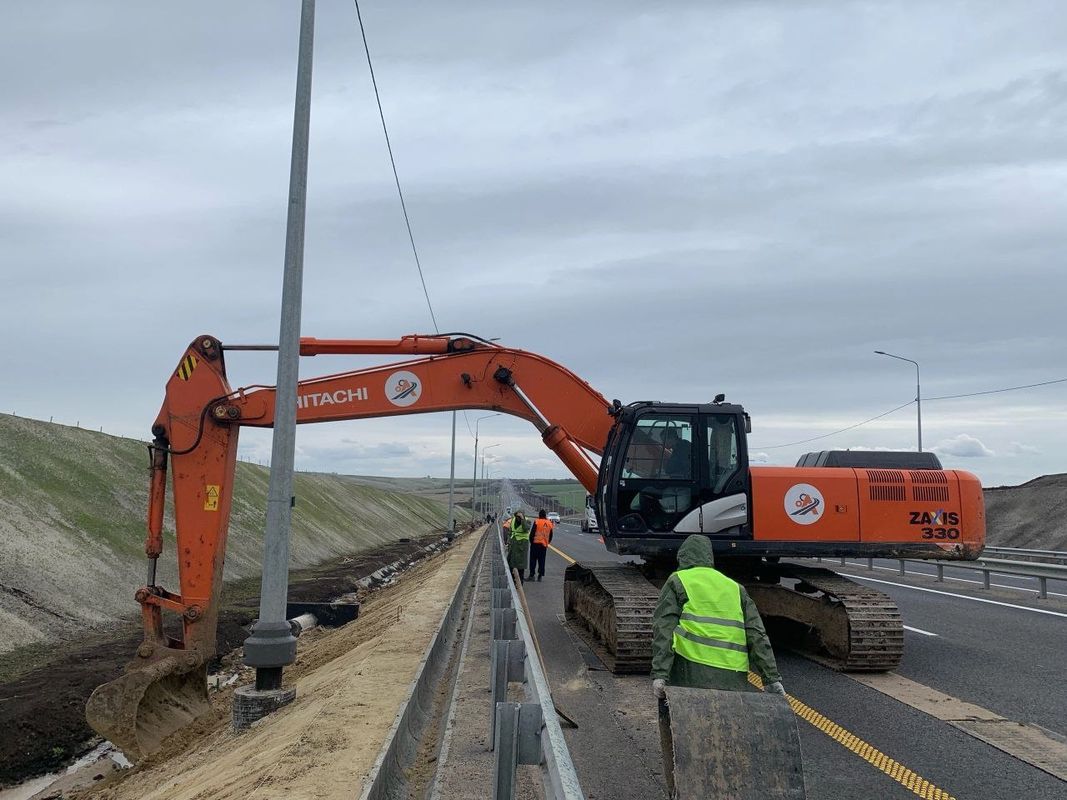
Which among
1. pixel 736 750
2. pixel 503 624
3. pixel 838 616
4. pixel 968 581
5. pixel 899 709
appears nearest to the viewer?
pixel 736 750

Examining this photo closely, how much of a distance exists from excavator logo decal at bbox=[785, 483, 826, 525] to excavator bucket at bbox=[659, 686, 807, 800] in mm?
6546

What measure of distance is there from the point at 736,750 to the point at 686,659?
33.0 inches

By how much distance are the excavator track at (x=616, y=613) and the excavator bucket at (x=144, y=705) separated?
15.0 ft

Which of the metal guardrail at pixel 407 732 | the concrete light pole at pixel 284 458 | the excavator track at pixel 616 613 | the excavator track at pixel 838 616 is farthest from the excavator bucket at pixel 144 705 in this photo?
the excavator track at pixel 838 616

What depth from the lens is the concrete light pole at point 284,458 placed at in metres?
8.89

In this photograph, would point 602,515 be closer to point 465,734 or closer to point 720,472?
point 720,472

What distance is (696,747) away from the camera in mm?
4844

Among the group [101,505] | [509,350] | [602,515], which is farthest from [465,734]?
[101,505]

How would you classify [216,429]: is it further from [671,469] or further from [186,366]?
[671,469]

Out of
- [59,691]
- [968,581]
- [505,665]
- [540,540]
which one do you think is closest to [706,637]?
[505,665]

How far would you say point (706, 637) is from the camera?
18.2 ft

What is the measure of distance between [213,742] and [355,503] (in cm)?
5614

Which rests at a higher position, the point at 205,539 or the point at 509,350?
the point at 509,350

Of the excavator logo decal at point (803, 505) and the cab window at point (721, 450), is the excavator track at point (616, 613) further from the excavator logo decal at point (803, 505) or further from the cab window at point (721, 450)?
the excavator logo decal at point (803, 505)
